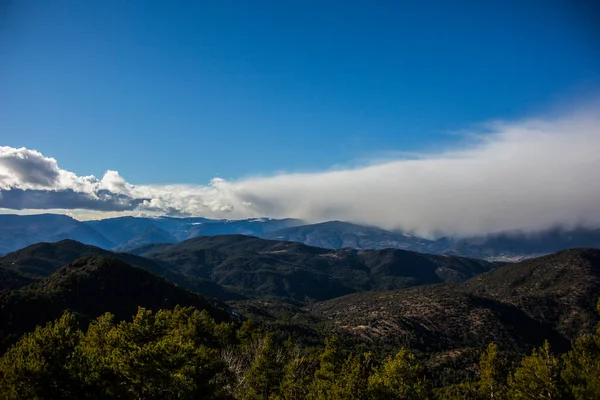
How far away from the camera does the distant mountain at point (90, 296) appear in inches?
3937

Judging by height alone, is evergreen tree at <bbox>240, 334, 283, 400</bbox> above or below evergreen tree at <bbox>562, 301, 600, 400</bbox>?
below

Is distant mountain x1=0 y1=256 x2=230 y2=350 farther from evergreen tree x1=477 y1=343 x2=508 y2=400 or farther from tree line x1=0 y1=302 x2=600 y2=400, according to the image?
evergreen tree x1=477 y1=343 x2=508 y2=400

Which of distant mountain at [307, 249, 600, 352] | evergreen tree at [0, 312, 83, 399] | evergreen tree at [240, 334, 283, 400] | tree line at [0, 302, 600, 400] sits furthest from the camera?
distant mountain at [307, 249, 600, 352]

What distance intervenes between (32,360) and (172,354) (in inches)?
414

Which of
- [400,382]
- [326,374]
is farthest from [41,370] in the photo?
[326,374]

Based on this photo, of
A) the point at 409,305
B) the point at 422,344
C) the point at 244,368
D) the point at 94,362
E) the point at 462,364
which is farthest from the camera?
the point at 409,305

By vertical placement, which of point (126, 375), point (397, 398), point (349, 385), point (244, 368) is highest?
point (126, 375)

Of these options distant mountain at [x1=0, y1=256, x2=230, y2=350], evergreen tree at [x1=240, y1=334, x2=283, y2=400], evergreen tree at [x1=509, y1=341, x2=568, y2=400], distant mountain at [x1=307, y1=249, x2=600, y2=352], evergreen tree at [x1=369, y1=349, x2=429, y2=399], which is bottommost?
distant mountain at [x1=307, y1=249, x2=600, y2=352]

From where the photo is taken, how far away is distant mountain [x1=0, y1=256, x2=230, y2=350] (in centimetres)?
10000

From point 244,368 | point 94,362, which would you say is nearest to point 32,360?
point 94,362

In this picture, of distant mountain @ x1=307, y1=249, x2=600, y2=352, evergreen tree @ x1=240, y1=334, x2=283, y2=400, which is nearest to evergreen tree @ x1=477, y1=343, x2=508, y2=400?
evergreen tree @ x1=240, y1=334, x2=283, y2=400

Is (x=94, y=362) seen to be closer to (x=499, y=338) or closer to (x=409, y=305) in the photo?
(x=499, y=338)

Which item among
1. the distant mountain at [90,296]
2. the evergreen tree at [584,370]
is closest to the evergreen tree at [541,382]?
the evergreen tree at [584,370]

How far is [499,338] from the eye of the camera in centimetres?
15825
